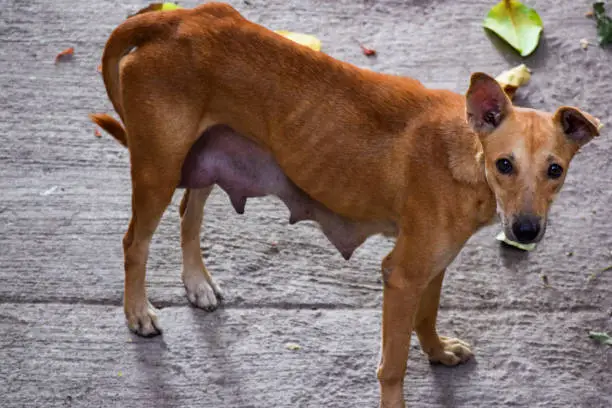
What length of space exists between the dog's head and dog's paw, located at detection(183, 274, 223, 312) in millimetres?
1700

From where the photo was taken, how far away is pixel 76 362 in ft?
14.3

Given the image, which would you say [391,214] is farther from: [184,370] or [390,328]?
[184,370]

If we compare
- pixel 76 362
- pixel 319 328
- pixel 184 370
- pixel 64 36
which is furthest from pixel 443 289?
pixel 64 36

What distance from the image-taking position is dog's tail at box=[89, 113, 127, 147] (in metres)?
4.34

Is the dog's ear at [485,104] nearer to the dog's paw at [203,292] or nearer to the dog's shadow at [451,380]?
the dog's shadow at [451,380]

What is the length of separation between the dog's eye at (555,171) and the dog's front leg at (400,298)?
634 mm

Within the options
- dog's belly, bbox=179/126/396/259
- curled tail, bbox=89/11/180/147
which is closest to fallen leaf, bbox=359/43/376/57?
dog's belly, bbox=179/126/396/259

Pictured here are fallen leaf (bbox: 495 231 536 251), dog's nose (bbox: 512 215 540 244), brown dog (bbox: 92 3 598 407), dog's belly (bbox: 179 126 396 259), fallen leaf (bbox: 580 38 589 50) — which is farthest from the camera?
fallen leaf (bbox: 580 38 589 50)

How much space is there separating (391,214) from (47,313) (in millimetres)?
1789

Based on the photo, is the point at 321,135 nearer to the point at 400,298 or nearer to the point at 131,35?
the point at 400,298

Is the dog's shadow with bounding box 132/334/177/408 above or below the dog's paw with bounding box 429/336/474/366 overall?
below

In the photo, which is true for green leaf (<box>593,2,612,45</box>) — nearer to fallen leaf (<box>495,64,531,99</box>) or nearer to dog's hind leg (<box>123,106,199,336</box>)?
fallen leaf (<box>495,64,531,99</box>)

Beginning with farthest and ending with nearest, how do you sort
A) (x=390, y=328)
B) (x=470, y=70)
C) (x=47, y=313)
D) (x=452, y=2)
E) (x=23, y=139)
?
(x=452, y=2), (x=470, y=70), (x=23, y=139), (x=47, y=313), (x=390, y=328)

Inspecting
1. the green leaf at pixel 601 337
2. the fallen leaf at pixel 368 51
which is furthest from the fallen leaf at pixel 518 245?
the fallen leaf at pixel 368 51
